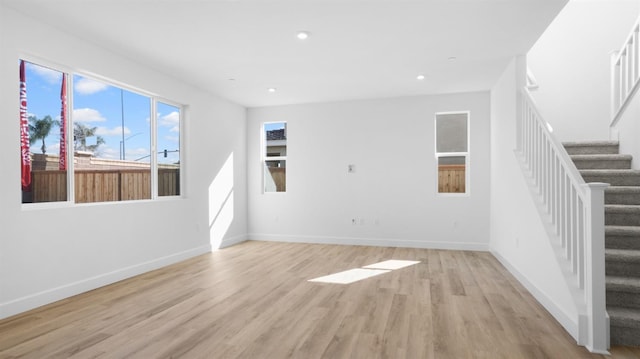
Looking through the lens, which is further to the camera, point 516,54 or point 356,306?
point 516,54

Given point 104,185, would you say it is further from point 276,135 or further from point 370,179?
point 370,179

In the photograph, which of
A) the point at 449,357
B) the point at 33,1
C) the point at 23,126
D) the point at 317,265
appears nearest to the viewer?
the point at 449,357

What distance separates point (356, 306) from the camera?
322 centimetres

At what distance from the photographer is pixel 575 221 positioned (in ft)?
8.84

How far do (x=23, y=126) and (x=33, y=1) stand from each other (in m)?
1.12

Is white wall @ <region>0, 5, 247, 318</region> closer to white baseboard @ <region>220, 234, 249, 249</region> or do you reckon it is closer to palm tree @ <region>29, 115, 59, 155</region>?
white baseboard @ <region>220, 234, 249, 249</region>

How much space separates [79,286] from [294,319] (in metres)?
2.40

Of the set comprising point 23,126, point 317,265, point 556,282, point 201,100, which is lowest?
point 317,265

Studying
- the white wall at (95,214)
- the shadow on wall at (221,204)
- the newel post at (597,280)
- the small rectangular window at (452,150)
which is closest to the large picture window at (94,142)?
the white wall at (95,214)

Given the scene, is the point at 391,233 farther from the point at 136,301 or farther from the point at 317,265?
the point at 136,301

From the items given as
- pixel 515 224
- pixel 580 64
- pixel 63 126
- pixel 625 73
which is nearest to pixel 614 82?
pixel 625 73

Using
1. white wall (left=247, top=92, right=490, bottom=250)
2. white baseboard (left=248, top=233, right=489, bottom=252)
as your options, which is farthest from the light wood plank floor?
white wall (left=247, top=92, right=490, bottom=250)

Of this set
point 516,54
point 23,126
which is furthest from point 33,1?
point 516,54

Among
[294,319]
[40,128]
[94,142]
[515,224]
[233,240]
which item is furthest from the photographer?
Result: [233,240]
